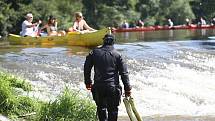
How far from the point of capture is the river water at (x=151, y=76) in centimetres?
1263

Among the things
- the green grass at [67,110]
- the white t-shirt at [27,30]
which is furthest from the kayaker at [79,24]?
the green grass at [67,110]

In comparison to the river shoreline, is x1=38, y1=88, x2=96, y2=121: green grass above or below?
above

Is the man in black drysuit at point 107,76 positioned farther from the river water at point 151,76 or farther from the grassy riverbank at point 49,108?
the river water at point 151,76

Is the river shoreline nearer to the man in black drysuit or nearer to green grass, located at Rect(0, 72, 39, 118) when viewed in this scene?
green grass, located at Rect(0, 72, 39, 118)

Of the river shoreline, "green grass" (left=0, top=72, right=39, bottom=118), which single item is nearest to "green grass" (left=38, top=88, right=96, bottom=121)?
"green grass" (left=0, top=72, right=39, bottom=118)

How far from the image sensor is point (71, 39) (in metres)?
22.0

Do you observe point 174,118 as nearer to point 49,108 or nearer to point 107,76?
point 49,108

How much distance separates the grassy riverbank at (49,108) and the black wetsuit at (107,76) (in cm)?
111

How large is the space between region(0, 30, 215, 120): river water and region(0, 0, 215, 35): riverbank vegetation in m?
29.0

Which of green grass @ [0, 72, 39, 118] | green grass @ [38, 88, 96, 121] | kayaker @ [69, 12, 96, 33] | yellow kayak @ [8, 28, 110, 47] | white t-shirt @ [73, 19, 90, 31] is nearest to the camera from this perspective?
green grass @ [38, 88, 96, 121]

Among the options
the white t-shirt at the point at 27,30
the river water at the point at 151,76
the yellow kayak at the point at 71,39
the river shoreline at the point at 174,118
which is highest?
the white t-shirt at the point at 27,30

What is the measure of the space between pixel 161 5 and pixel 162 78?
60150mm

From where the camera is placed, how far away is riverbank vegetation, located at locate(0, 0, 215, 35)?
48688mm

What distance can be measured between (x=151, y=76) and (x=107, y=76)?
6.35m
